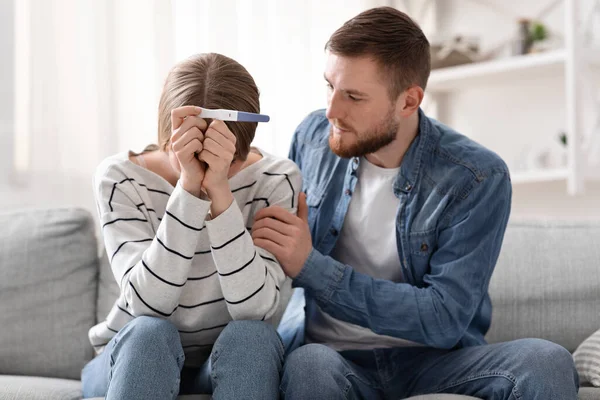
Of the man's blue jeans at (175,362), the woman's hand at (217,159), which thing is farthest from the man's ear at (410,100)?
the man's blue jeans at (175,362)

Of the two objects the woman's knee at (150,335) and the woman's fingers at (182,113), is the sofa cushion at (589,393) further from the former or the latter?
the woman's fingers at (182,113)

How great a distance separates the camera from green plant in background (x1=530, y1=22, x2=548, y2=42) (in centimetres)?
288

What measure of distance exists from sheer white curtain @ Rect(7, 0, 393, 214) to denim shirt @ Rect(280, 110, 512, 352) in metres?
0.85

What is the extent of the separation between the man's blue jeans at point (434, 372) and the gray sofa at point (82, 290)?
1.40ft

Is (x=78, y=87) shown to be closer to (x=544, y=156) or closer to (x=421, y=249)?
(x=421, y=249)

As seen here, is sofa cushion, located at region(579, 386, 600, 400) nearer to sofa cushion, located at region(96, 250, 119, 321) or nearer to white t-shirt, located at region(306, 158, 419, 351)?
white t-shirt, located at region(306, 158, 419, 351)

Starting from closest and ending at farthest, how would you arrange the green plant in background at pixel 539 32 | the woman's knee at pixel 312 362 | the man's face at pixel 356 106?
the woman's knee at pixel 312 362, the man's face at pixel 356 106, the green plant in background at pixel 539 32

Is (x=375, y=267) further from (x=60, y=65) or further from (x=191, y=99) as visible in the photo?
(x=60, y=65)

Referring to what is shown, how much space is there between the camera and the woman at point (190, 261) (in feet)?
4.45

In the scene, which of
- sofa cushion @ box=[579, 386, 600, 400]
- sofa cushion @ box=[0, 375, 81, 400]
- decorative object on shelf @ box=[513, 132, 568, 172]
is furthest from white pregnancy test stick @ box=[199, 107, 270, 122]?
decorative object on shelf @ box=[513, 132, 568, 172]

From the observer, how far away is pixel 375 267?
1.76 meters

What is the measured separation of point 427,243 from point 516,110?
1.54 m

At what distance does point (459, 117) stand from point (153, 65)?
1.32 metres

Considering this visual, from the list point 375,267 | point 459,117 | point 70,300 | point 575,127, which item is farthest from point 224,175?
point 459,117
